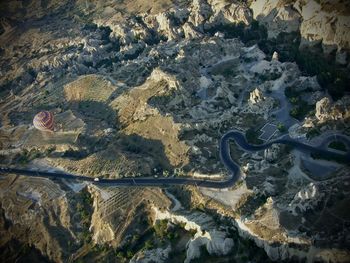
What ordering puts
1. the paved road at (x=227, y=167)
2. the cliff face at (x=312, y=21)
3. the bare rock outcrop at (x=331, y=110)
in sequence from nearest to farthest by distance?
the paved road at (x=227, y=167)
the bare rock outcrop at (x=331, y=110)
the cliff face at (x=312, y=21)

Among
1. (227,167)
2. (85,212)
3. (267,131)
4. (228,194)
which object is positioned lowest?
(85,212)

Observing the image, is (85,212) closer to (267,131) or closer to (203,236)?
(203,236)

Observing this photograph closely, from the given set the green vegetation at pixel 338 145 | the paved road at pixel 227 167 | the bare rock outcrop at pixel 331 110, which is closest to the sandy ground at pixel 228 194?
the paved road at pixel 227 167

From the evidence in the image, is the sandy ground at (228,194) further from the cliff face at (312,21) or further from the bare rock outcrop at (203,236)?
the cliff face at (312,21)

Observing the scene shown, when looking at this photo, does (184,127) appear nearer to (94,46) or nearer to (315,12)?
(315,12)

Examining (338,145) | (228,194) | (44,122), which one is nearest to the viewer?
(228,194)

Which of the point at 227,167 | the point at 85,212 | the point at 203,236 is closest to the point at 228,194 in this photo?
the point at 227,167
